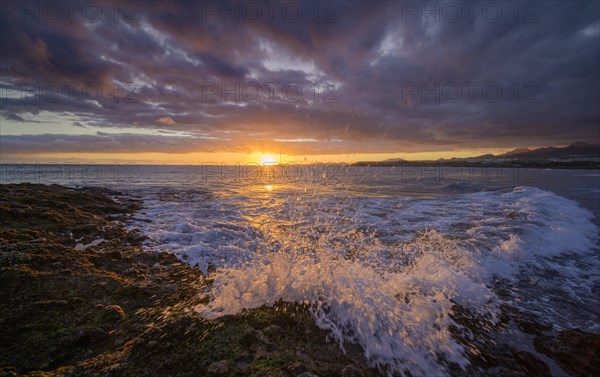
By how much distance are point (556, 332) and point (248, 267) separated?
19.8 feet

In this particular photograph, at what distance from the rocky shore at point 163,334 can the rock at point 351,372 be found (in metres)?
0.01

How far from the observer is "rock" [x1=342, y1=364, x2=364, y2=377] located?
9.67 feet

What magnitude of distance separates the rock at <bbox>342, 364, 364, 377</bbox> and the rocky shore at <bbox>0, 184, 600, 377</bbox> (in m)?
0.01

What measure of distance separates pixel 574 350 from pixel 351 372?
12.2 feet

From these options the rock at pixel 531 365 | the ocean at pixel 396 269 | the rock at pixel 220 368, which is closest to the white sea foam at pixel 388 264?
the ocean at pixel 396 269

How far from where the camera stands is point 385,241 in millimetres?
8586

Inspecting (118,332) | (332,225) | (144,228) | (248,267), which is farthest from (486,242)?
(144,228)

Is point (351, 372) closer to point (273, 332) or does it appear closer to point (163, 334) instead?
point (273, 332)

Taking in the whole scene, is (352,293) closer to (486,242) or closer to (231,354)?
(231,354)

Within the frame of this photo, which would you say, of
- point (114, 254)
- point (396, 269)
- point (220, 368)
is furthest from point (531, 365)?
point (114, 254)

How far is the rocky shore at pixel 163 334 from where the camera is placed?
2.95 metres

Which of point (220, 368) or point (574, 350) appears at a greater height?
point (220, 368)

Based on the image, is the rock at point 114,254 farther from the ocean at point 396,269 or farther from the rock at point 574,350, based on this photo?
the rock at point 574,350

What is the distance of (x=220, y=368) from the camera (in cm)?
289
